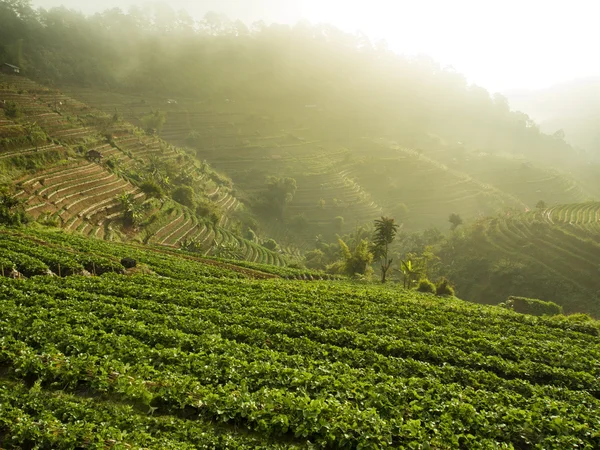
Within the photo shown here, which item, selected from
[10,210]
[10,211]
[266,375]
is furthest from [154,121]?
[266,375]

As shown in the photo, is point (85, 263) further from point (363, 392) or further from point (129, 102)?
point (129, 102)

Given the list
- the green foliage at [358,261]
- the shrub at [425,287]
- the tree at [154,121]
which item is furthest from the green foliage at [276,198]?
the shrub at [425,287]

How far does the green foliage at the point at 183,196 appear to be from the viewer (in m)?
61.6

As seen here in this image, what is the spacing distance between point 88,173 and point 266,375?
46364mm

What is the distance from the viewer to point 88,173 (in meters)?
46.5

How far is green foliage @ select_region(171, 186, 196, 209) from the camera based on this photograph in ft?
202

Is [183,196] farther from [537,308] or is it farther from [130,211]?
[537,308]

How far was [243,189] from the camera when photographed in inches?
3900

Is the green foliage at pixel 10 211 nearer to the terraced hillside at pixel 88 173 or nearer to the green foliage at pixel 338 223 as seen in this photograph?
the terraced hillside at pixel 88 173

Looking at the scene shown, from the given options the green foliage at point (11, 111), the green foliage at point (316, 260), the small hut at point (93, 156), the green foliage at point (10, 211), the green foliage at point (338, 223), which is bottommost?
the green foliage at point (316, 260)

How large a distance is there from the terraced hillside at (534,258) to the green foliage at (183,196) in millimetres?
47462

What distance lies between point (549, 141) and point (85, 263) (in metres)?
241

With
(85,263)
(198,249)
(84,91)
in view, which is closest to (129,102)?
(84,91)

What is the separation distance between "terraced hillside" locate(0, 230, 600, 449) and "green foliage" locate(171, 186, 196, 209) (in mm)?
42694
